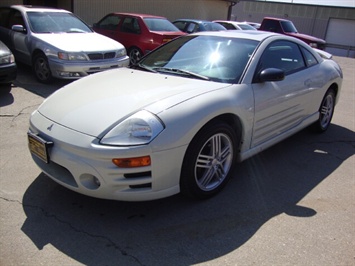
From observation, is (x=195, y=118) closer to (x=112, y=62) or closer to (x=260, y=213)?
(x=260, y=213)

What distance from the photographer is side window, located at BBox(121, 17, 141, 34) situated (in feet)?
31.4

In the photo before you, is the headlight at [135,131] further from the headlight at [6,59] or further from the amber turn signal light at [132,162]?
the headlight at [6,59]

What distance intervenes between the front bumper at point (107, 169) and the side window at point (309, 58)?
2.67 meters

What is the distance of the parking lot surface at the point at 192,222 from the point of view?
2.44 metres

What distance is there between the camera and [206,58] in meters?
3.68

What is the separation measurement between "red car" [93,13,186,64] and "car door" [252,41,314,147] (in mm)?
5404

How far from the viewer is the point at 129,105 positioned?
2848mm

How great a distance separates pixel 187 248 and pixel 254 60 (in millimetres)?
2017

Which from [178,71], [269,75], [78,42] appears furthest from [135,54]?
[269,75]

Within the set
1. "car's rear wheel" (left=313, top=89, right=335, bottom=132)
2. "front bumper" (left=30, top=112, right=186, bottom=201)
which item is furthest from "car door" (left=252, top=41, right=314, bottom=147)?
"front bumper" (left=30, top=112, right=186, bottom=201)

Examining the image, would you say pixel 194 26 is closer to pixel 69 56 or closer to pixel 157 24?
pixel 157 24

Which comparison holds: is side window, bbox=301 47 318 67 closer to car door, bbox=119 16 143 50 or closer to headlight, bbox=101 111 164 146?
headlight, bbox=101 111 164 146

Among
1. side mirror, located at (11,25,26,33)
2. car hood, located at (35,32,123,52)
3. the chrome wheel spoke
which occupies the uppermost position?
side mirror, located at (11,25,26,33)

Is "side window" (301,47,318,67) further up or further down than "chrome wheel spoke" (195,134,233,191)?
further up
